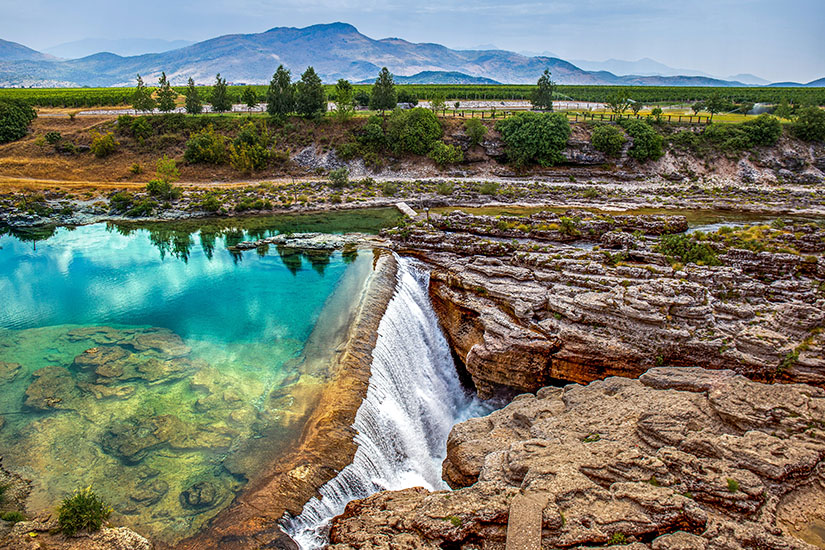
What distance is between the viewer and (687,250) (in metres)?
26.0

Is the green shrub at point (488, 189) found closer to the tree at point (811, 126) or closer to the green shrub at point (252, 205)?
the green shrub at point (252, 205)

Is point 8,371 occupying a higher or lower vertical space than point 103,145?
lower

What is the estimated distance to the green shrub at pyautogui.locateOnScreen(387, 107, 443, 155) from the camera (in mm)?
60094

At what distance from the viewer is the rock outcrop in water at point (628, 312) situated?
17734mm

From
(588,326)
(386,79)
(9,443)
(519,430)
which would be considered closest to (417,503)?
(519,430)

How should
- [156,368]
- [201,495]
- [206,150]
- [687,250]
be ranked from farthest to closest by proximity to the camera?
[206,150] → [687,250] → [156,368] → [201,495]

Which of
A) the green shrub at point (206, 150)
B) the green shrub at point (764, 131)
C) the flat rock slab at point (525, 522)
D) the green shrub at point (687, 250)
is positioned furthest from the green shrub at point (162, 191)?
the green shrub at point (764, 131)

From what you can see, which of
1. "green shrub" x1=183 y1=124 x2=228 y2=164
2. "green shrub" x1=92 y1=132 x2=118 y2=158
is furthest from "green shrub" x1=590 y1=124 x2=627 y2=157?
"green shrub" x1=92 y1=132 x2=118 y2=158

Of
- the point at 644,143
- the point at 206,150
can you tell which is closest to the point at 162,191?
the point at 206,150

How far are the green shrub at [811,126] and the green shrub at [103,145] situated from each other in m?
88.3

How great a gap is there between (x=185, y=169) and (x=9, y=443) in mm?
48285

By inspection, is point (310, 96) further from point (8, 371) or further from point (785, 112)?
point (785, 112)

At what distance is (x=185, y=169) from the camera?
56438mm

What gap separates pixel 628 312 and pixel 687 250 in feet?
33.4
